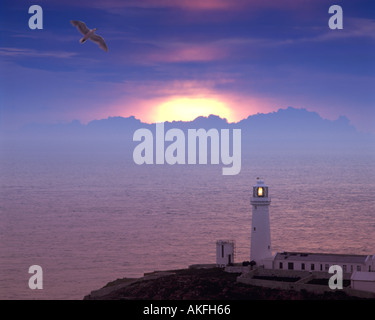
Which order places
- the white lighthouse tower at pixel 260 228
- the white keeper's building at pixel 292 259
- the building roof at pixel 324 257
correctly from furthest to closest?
the white lighthouse tower at pixel 260 228 → the building roof at pixel 324 257 → the white keeper's building at pixel 292 259

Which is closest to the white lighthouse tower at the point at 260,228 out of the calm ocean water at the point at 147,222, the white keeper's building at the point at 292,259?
the white keeper's building at the point at 292,259

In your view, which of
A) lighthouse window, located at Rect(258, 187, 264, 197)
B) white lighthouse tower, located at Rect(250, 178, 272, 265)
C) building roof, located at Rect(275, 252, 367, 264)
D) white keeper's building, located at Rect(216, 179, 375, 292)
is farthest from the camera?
lighthouse window, located at Rect(258, 187, 264, 197)

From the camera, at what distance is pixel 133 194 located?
131 m

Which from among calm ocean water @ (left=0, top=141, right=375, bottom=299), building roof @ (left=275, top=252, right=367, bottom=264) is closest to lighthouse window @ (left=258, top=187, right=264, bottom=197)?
building roof @ (left=275, top=252, right=367, bottom=264)

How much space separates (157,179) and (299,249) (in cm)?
10234

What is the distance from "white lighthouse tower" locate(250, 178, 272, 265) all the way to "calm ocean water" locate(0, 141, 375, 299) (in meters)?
13.5

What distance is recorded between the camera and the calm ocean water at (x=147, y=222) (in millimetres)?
64062

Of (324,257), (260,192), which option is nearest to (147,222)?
(260,192)

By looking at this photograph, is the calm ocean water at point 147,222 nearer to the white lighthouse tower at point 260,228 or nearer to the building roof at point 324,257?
the white lighthouse tower at point 260,228

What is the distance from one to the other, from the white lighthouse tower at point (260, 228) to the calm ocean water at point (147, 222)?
44.1 ft

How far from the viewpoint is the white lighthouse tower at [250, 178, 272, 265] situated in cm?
4825

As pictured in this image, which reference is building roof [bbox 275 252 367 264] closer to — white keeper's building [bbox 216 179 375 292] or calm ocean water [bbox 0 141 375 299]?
white keeper's building [bbox 216 179 375 292]

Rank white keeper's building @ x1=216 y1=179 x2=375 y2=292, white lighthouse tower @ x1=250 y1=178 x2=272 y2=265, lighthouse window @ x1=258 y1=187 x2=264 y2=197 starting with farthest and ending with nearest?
lighthouse window @ x1=258 y1=187 x2=264 y2=197 < white lighthouse tower @ x1=250 y1=178 x2=272 y2=265 < white keeper's building @ x1=216 y1=179 x2=375 y2=292
